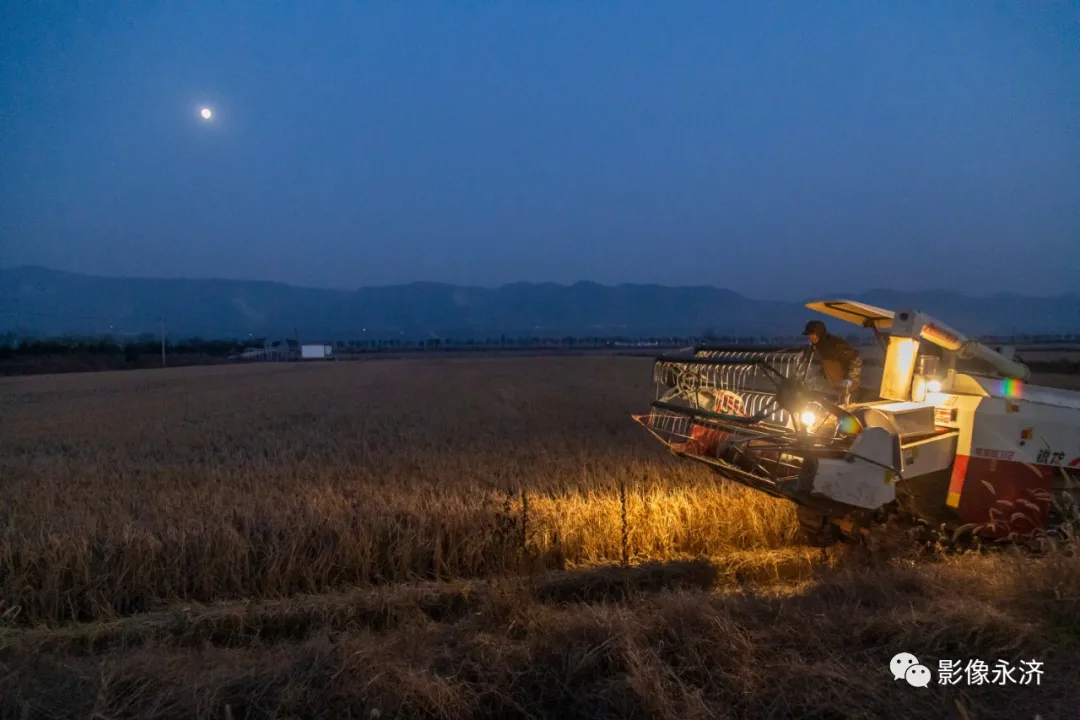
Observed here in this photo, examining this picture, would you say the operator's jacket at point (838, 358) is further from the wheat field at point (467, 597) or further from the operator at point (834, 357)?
the wheat field at point (467, 597)

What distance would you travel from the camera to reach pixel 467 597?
5777 millimetres

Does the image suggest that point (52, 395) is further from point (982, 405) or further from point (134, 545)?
point (982, 405)

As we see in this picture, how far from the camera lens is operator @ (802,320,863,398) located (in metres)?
7.13

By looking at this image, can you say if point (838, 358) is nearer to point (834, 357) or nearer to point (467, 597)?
point (834, 357)

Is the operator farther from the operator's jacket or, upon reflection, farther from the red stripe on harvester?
the red stripe on harvester

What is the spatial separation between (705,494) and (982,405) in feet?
9.82

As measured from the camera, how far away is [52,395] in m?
28.4

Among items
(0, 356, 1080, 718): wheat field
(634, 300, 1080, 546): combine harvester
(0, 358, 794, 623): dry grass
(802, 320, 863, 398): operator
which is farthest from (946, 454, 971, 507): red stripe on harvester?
(0, 358, 794, 623): dry grass

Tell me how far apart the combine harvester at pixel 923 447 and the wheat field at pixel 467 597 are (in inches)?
22.1

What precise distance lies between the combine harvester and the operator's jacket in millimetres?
274

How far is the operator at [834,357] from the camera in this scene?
713cm

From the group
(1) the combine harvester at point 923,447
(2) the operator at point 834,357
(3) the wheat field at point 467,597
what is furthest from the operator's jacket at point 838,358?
(3) the wheat field at point 467,597

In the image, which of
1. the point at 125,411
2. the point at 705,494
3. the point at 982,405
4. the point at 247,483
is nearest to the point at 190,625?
the point at 247,483

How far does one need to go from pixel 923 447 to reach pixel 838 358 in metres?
1.21
